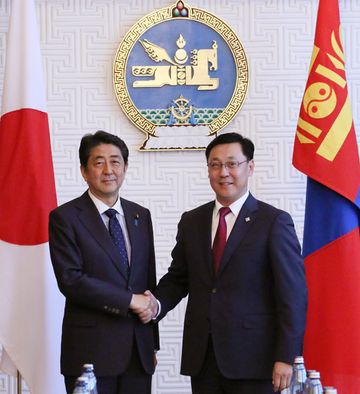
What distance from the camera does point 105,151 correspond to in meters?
2.63

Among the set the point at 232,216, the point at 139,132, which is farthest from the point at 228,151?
the point at 139,132

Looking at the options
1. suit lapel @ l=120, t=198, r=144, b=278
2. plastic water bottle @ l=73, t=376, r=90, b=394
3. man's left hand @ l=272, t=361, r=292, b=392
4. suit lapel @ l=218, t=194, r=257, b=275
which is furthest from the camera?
suit lapel @ l=120, t=198, r=144, b=278

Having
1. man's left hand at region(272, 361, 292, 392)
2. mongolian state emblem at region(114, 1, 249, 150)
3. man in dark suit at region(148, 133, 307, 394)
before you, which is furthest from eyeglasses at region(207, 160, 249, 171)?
mongolian state emblem at region(114, 1, 249, 150)

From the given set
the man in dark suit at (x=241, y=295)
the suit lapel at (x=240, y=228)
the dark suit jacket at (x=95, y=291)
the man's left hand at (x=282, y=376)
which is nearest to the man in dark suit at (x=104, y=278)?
the dark suit jacket at (x=95, y=291)

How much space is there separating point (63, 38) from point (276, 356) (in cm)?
219

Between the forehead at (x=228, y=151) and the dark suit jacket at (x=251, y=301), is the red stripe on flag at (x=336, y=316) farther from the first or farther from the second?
the forehead at (x=228, y=151)

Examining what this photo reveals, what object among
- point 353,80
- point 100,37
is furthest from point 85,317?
point 353,80

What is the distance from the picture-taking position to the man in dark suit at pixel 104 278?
2.49 metres

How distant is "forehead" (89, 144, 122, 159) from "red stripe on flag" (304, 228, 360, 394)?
1.06 m

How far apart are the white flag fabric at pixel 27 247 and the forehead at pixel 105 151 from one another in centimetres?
61

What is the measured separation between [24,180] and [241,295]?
1.20 meters

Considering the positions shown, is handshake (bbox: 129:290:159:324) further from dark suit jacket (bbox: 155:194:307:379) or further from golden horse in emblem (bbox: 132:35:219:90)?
golden horse in emblem (bbox: 132:35:219:90)

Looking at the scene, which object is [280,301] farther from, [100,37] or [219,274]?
[100,37]

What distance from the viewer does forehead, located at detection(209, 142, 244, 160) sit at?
2.55 m
